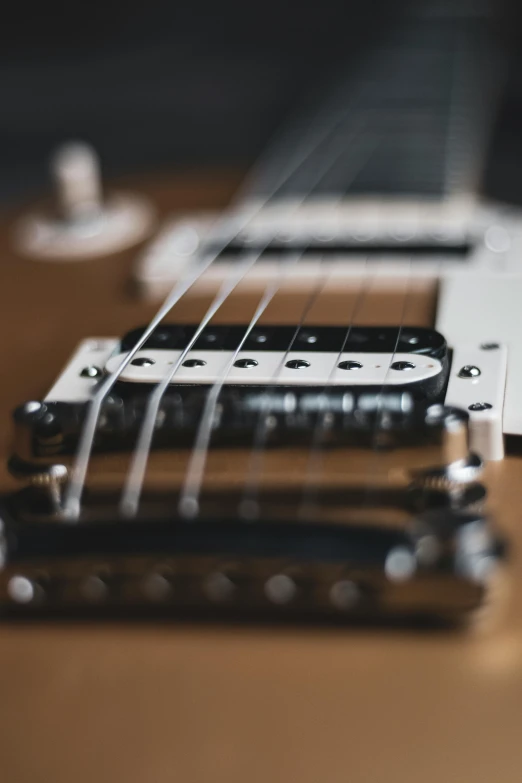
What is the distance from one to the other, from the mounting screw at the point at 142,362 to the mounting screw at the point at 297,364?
0.09 meters

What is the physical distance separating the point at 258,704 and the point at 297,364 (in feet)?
0.73

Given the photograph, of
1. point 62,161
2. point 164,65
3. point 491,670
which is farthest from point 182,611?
point 164,65

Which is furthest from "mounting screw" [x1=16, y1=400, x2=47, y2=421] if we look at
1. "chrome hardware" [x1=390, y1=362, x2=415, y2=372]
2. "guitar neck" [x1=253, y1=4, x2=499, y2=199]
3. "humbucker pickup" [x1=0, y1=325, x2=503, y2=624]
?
"guitar neck" [x1=253, y1=4, x2=499, y2=199]

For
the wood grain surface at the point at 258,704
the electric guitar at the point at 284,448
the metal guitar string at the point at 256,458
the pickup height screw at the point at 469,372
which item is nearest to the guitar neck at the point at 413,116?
the electric guitar at the point at 284,448

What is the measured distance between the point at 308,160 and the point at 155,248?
0.30m

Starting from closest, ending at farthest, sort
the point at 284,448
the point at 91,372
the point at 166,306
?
the point at 284,448
the point at 91,372
the point at 166,306

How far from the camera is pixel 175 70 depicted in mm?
1766

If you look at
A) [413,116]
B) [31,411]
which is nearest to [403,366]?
[31,411]

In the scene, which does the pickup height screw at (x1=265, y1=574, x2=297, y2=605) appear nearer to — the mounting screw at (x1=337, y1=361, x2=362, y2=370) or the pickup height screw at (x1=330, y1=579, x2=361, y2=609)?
the pickup height screw at (x1=330, y1=579, x2=361, y2=609)

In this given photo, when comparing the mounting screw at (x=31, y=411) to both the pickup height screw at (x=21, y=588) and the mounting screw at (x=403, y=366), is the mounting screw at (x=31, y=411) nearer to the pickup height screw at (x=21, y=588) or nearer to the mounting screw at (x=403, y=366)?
the pickup height screw at (x=21, y=588)

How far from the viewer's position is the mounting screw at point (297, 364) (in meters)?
0.56

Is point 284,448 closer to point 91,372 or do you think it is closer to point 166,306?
point 91,372

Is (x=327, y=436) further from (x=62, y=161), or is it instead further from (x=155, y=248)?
(x=62, y=161)

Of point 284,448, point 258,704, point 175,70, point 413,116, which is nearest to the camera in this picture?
point 258,704
